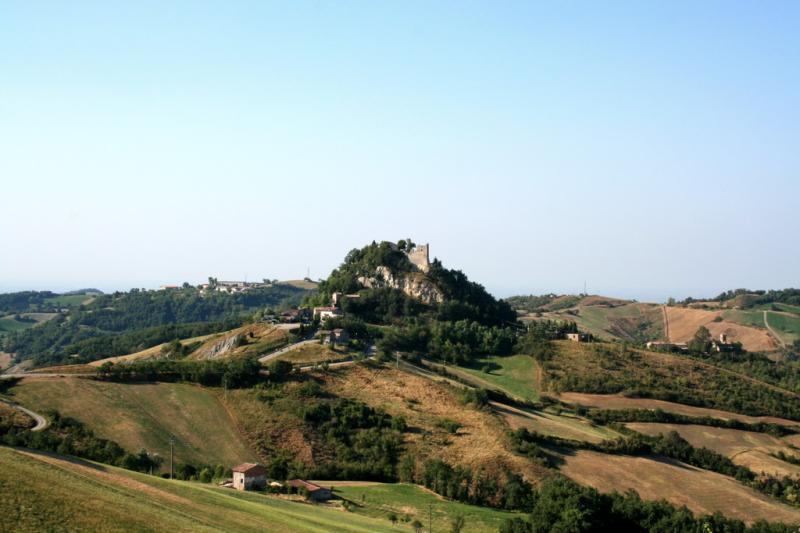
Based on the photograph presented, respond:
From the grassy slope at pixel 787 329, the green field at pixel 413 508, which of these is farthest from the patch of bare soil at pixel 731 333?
the green field at pixel 413 508

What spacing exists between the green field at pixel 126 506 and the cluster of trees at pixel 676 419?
49.8 meters

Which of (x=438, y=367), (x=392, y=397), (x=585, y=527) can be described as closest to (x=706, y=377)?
(x=438, y=367)

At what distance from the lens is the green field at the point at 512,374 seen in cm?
10901

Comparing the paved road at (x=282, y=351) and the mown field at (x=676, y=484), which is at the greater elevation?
the paved road at (x=282, y=351)

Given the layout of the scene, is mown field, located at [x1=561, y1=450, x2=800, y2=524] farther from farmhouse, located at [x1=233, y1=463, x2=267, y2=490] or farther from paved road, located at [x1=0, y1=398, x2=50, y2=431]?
paved road, located at [x1=0, y1=398, x2=50, y2=431]

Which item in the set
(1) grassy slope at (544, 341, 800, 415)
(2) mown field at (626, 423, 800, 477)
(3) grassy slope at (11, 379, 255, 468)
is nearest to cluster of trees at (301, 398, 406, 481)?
(3) grassy slope at (11, 379, 255, 468)

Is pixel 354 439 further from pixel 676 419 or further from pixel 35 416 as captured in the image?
pixel 676 419

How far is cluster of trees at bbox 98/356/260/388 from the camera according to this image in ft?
288

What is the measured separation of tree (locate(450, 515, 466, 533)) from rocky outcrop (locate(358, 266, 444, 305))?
264 feet

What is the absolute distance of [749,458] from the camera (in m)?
89.6

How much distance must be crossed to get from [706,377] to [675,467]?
39319 mm

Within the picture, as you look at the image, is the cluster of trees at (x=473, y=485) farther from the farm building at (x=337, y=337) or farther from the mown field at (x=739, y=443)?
the farm building at (x=337, y=337)

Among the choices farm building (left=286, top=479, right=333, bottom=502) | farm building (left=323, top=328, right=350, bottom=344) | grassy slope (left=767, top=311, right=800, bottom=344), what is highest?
grassy slope (left=767, top=311, right=800, bottom=344)

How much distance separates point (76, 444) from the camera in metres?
65.4
